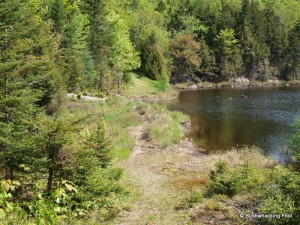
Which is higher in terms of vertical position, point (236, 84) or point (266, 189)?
point (266, 189)

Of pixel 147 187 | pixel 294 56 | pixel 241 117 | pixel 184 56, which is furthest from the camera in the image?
pixel 294 56

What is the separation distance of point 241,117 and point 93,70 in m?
20.2

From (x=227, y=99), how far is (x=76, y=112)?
31382 mm

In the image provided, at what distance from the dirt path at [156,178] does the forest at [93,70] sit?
3.46ft

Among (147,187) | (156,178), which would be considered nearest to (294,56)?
(156,178)

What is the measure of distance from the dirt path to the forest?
105 cm

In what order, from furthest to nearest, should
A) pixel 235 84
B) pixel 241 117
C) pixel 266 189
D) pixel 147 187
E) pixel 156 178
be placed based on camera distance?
pixel 235 84
pixel 241 117
pixel 156 178
pixel 147 187
pixel 266 189

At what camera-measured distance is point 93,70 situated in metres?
46.0

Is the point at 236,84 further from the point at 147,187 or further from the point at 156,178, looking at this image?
the point at 147,187

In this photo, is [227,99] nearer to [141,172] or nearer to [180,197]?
[141,172]

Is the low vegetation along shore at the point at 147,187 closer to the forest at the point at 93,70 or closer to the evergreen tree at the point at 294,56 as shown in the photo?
the forest at the point at 93,70

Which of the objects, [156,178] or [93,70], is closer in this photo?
[156,178]

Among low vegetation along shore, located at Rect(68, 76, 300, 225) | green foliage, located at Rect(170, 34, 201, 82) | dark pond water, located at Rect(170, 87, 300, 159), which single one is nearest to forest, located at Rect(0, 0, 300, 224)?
green foliage, located at Rect(170, 34, 201, 82)

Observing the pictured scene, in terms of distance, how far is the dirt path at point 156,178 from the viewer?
1352 cm
